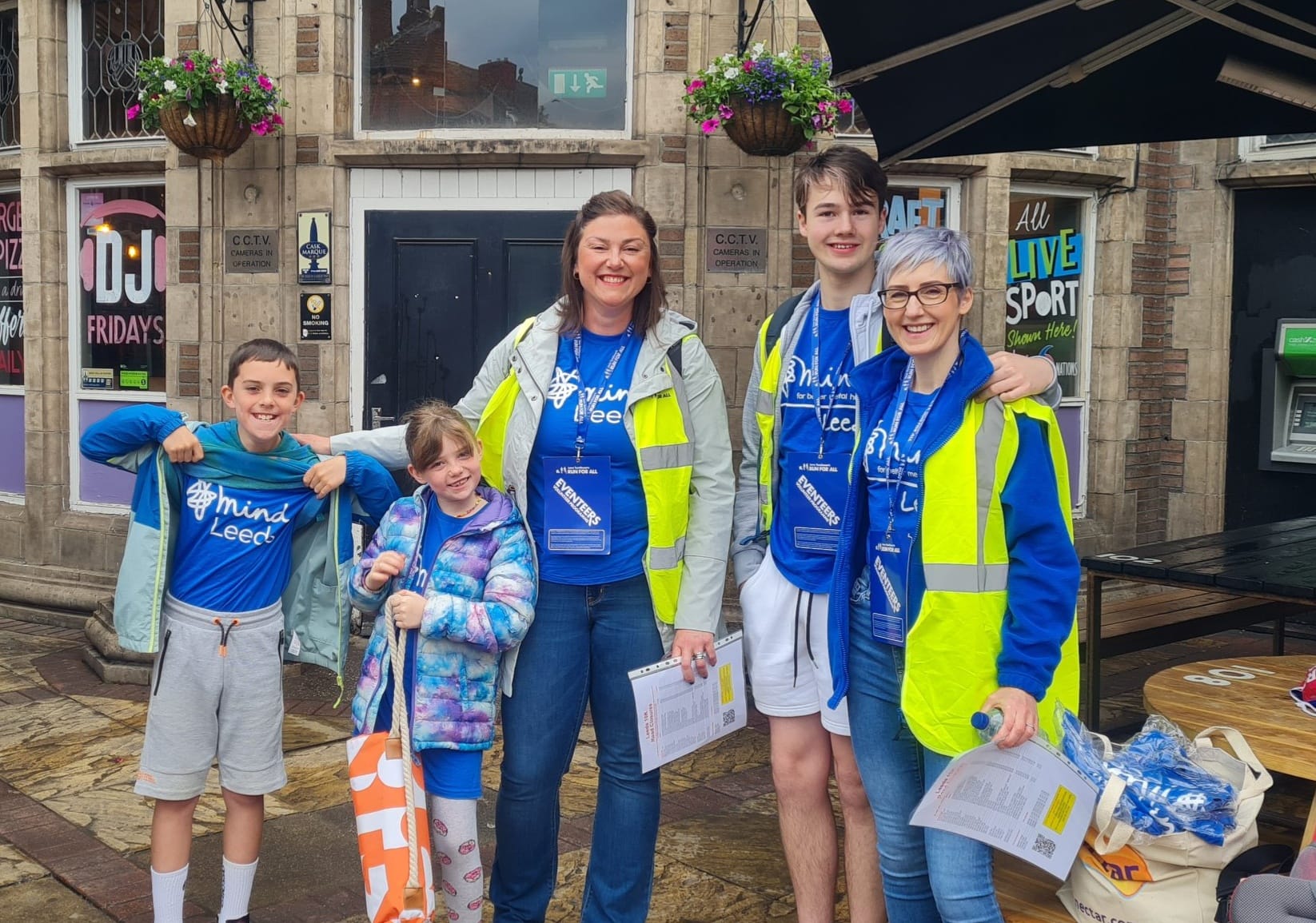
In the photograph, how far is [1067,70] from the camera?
122 inches

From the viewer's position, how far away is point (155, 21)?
25.7 ft

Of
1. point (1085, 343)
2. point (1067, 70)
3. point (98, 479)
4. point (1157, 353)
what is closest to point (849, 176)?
point (1067, 70)

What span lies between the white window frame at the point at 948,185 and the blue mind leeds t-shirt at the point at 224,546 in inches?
192

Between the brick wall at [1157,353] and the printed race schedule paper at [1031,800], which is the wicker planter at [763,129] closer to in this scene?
the brick wall at [1157,353]

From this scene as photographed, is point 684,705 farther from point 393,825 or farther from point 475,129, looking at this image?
point 475,129

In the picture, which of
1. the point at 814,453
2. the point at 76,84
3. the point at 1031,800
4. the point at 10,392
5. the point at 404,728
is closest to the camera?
the point at 1031,800

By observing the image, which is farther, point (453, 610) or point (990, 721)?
point (453, 610)

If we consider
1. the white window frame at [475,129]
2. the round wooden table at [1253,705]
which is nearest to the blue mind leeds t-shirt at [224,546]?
the round wooden table at [1253,705]

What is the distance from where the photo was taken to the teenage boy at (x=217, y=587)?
3373mm

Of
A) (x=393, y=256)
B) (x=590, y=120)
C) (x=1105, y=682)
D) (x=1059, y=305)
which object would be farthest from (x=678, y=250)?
(x=1105, y=682)

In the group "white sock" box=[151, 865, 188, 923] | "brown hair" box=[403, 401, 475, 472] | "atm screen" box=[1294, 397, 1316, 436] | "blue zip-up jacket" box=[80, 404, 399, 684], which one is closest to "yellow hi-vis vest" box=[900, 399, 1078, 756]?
"brown hair" box=[403, 401, 475, 472]

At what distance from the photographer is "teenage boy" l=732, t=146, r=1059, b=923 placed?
310 centimetres

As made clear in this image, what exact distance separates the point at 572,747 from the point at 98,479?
5772 millimetres

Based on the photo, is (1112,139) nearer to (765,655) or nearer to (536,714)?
(765,655)
